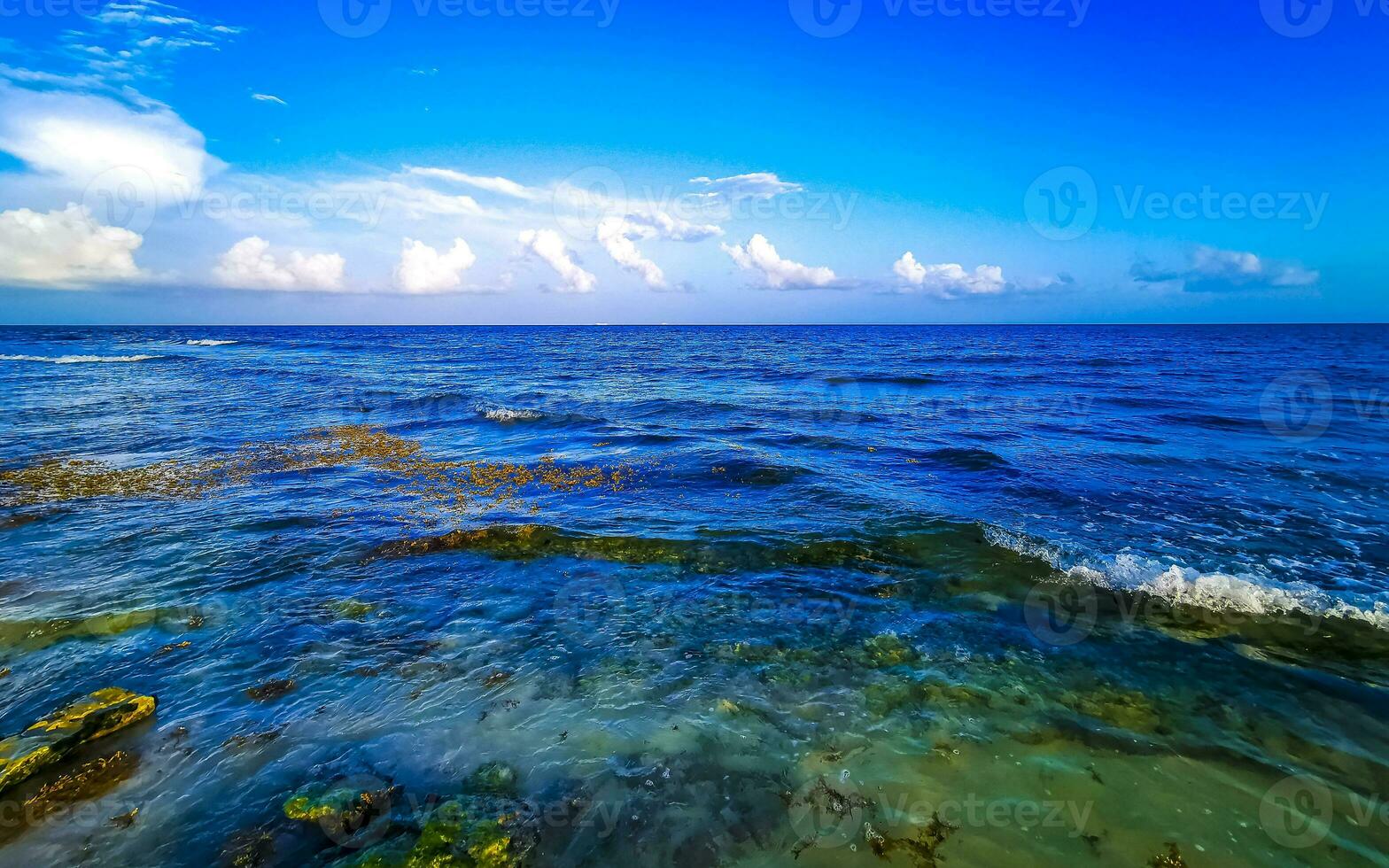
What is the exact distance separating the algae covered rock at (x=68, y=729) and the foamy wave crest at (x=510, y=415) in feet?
63.1

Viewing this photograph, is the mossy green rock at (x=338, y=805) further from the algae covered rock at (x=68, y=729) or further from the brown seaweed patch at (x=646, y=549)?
the brown seaweed patch at (x=646, y=549)

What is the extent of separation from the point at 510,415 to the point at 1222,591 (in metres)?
23.5

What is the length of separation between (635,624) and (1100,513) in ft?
35.2

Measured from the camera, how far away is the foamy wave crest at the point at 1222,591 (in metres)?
8.47

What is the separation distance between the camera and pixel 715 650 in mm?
7520

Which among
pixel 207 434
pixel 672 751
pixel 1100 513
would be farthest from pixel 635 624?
pixel 207 434

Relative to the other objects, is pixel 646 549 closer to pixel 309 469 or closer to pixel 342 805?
pixel 342 805

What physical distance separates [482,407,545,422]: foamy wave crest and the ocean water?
7.06 m

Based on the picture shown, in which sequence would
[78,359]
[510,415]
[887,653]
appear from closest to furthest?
1. [887,653]
2. [510,415]
3. [78,359]

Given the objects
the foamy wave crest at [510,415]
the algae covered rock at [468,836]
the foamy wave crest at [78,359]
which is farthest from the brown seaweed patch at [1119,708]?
the foamy wave crest at [78,359]

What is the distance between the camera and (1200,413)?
25.6 meters

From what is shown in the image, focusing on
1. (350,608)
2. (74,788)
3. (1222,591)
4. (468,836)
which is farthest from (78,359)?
(1222,591)

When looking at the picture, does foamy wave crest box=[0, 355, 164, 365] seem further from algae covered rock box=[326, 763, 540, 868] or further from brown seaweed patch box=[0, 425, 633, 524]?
algae covered rock box=[326, 763, 540, 868]

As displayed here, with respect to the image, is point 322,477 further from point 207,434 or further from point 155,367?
point 155,367
